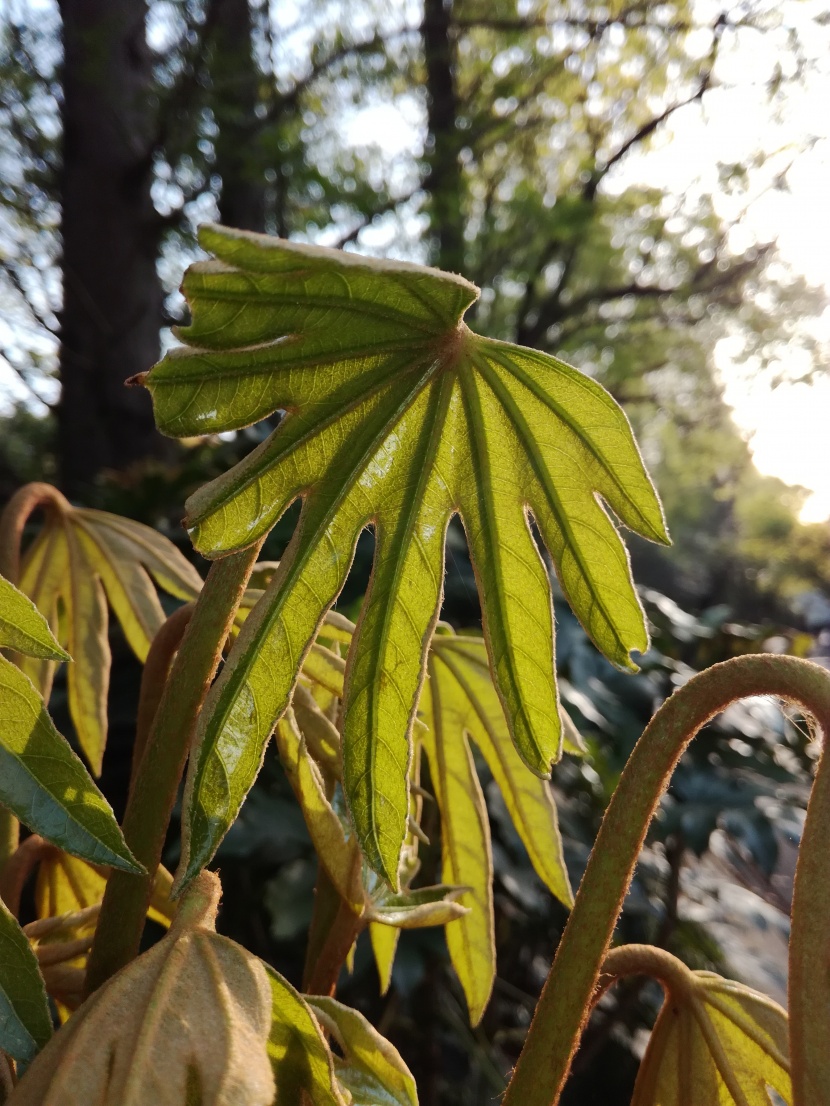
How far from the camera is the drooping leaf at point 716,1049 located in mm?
402

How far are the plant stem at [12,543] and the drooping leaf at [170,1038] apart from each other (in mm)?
206

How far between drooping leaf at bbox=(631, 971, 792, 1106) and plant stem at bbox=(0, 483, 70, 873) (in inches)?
13.9

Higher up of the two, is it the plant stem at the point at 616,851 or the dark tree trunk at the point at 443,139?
the dark tree trunk at the point at 443,139

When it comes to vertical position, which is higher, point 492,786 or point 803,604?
point 803,604

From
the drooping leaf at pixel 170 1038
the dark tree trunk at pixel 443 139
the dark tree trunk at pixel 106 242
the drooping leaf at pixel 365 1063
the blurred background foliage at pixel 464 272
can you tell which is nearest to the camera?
the drooping leaf at pixel 170 1038

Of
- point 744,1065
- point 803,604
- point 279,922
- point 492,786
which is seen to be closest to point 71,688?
point 744,1065

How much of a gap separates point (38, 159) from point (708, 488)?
1525cm

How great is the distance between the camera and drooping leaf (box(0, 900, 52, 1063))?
30 centimetres

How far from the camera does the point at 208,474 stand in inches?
68.7

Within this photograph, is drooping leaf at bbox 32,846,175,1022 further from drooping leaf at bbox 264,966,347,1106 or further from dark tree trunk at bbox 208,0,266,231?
dark tree trunk at bbox 208,0,266,231

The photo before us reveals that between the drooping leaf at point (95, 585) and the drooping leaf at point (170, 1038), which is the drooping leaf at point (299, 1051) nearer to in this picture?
the drooping leaf at point (170, 1038)

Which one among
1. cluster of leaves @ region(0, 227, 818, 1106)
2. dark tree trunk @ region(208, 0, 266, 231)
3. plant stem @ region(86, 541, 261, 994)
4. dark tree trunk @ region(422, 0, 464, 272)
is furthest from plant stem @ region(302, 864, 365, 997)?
dark tree trunk @ region(422, 0, 464, 272)

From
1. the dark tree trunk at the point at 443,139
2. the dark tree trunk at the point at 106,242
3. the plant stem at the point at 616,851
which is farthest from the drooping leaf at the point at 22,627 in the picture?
the dark tree trunk at the point at 443,139

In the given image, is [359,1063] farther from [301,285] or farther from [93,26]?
[93,26]
